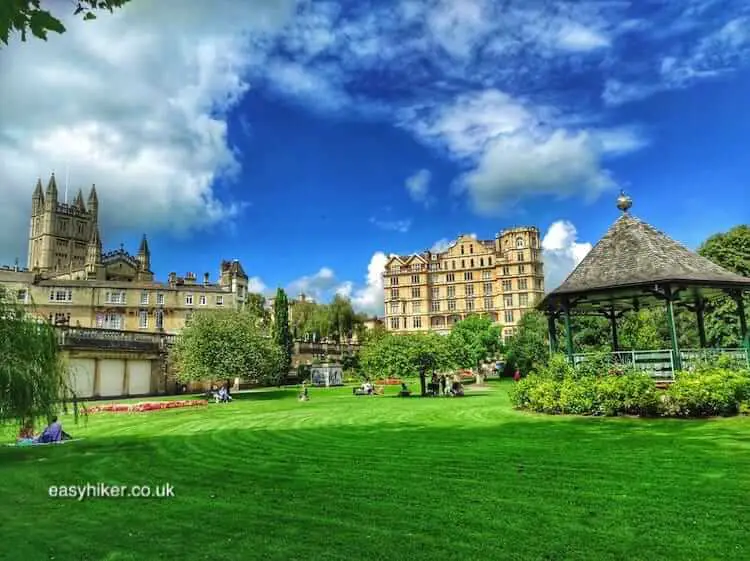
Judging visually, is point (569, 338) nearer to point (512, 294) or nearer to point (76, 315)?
point (76, 315)

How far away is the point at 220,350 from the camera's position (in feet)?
131

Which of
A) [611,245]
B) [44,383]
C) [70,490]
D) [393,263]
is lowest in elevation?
[70,490]

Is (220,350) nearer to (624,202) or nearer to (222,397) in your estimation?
(222,397)

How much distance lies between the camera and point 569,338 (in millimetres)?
20953

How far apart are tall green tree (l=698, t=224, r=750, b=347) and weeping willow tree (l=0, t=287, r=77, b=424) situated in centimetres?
3566

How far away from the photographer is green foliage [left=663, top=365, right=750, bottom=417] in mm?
15822

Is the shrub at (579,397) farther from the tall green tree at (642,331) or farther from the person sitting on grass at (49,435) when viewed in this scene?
the tall green tree at (642,331)

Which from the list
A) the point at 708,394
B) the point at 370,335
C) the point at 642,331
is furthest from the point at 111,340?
the point at 708,394

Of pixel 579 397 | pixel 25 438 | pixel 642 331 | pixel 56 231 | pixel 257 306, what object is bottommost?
pixel 25 438

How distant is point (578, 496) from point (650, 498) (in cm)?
96

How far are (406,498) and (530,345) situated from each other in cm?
4824

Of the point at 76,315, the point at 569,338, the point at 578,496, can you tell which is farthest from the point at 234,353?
the point at 76,315

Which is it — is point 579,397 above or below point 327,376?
above

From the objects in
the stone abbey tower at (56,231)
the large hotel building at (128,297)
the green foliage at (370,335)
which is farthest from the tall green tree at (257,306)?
the stone abbey tower at (56,231)
